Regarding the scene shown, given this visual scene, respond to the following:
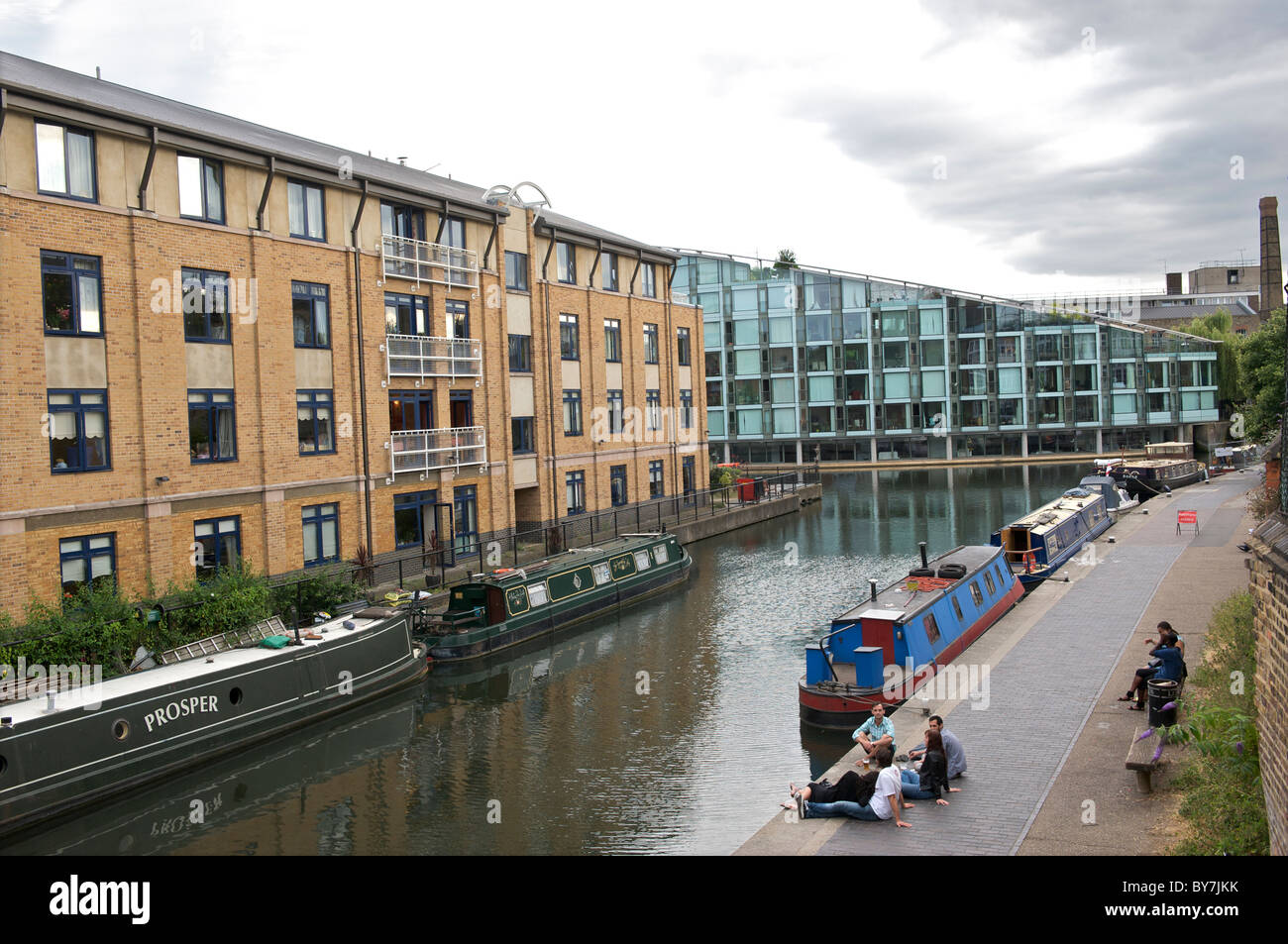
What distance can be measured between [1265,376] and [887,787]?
42.0 meters

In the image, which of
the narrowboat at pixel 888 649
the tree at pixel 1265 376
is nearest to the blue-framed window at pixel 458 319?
the narrowboat at pixel 888 649

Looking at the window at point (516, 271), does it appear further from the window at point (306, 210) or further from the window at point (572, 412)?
the window at point (306, 210)

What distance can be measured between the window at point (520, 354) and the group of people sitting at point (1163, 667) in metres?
27.8

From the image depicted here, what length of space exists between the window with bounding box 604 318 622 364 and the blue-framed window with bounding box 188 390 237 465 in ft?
71.7

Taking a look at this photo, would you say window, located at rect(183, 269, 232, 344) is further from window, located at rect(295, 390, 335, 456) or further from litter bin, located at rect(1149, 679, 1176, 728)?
litter bin, located at rect(1149, 679, 1176, 728)

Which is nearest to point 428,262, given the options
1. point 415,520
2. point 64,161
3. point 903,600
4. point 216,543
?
point 415,520

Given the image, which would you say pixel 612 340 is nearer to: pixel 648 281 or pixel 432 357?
pixel 648 281

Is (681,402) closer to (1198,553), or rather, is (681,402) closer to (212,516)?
(1198,553)

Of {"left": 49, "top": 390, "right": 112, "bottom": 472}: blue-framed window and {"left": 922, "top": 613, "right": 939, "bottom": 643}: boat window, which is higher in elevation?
{"left": 49, "top": 390, "right": 112, "bottom": 472}: blue-framed window

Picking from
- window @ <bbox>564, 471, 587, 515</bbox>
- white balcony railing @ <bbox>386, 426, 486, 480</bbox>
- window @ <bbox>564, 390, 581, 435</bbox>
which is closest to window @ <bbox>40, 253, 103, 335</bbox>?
white balcony railing @ <bbox>386, 426, 486, 480</bbox>

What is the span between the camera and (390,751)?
822 inches

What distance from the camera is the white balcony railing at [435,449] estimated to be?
34.0 metres

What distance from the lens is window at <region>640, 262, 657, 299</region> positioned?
51450 millimetres

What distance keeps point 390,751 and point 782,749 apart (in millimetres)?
7775
